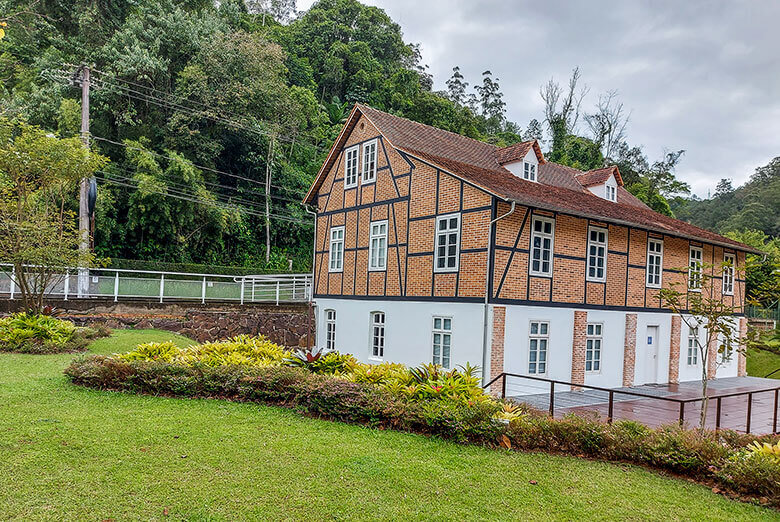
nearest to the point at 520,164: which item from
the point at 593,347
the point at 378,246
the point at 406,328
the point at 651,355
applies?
the point at 378,246

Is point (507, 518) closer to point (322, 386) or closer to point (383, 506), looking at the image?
point (383, 506)

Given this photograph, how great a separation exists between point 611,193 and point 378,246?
10273 mm

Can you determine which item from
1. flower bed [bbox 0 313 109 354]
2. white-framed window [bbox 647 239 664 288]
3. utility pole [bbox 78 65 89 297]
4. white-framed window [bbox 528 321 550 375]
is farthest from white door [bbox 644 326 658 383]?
utility pole [bbox 78 65 89 297]

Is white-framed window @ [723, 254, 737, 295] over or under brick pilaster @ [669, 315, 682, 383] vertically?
over

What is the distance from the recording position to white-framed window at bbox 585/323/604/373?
1561 cm

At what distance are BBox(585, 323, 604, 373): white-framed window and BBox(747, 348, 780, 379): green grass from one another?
39.1 feet

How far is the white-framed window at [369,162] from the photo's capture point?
1798cm

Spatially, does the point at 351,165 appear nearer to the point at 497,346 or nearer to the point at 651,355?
the point at 497,346

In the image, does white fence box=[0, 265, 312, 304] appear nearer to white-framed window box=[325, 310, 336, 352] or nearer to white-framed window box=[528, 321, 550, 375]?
white-framed window box=[325, 310, 336, 352]

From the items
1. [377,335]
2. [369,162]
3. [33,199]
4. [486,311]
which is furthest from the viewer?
[369,162]

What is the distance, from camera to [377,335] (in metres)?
17.3

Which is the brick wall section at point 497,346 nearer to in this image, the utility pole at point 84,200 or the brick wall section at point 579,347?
the brick wall section at point 579,347

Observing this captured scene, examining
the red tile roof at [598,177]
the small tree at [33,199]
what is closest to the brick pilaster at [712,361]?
the red tile roof at [598,177]

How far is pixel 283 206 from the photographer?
1377 inches
